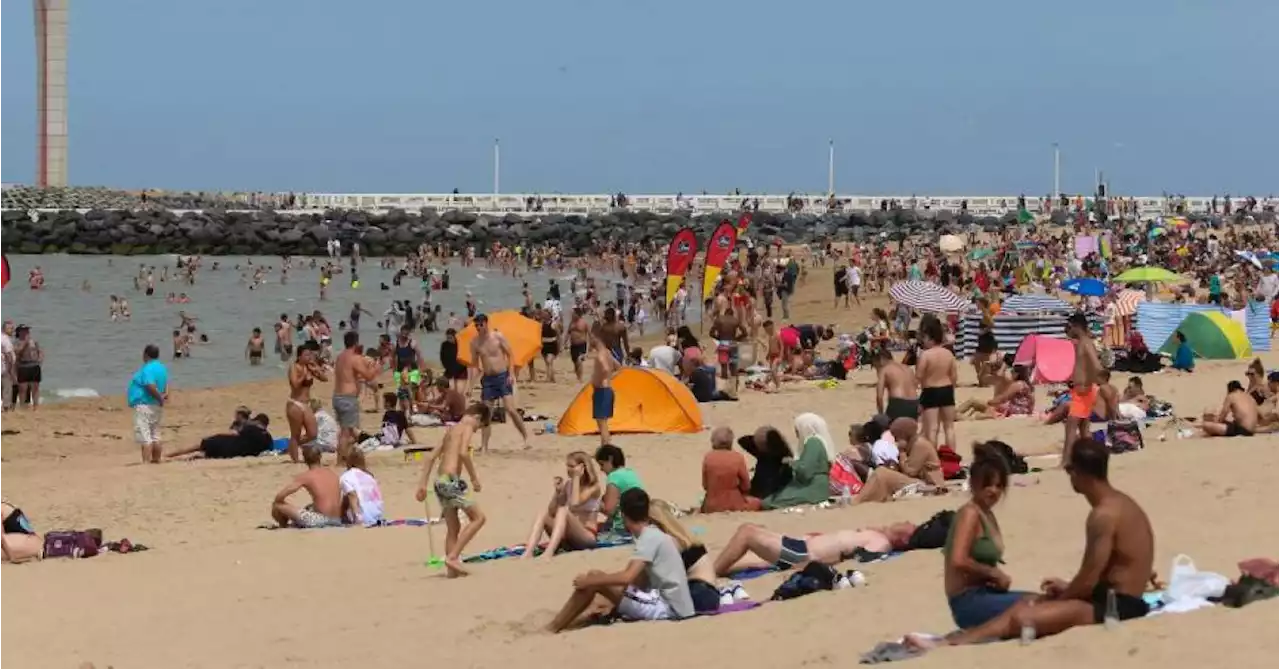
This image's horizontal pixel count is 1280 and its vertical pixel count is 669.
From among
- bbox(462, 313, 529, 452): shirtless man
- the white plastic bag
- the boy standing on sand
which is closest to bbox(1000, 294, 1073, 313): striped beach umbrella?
bbox(462, 313, 529, 452): shirtless man

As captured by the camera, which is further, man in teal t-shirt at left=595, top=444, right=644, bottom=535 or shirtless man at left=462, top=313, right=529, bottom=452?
shirtless man at left=462, top=313, right=529, bottom=452

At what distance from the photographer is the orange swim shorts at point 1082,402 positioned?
39.7ft

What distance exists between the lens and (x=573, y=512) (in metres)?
10.5

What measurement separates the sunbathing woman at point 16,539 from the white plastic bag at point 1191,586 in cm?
656

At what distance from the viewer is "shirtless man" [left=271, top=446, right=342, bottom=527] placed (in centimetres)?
1178

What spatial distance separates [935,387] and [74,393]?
1478cm

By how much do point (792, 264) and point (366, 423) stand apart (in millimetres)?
17109

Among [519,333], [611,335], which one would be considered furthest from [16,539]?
[519,333]

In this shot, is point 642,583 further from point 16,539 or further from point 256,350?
point 256,350

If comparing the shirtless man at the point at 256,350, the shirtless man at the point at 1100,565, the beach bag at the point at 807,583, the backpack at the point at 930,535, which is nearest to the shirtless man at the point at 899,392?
the backpack at the point at 930,535

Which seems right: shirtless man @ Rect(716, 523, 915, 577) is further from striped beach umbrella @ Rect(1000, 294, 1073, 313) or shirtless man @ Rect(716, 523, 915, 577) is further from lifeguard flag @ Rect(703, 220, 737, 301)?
lifeguard flag @ Rect(703, 220, 737, 301)

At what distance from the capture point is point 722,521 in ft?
36.0

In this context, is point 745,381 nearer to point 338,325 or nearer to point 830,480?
point 830,480

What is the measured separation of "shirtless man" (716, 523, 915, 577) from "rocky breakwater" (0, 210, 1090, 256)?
4943 cm
